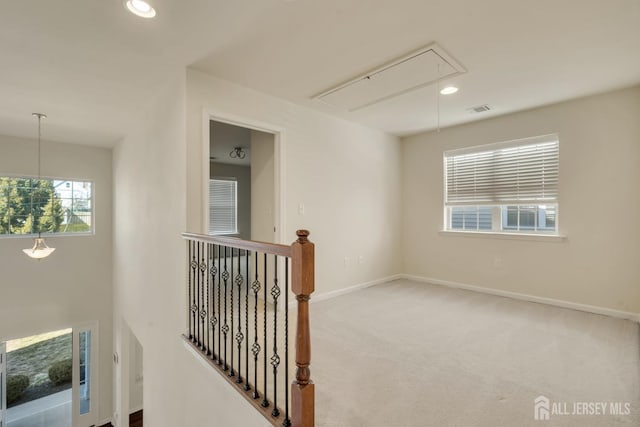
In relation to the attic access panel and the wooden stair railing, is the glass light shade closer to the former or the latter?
the wooden stair railing

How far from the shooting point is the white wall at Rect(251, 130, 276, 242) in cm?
340

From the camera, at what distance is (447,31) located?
2.05 m

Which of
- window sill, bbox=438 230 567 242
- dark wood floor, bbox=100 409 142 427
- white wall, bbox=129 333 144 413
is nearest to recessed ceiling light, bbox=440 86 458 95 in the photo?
window sill, bbox=438 230 567 242

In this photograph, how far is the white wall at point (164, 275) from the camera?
87.4 inches

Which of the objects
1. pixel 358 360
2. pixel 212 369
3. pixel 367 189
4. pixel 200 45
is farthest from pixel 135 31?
pixel 367 189

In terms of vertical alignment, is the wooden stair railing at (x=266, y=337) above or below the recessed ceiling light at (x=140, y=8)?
below

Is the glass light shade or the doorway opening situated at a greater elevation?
the doorway opening

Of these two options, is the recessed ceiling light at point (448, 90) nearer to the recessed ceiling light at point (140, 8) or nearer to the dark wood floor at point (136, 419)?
the recessed ceiling light at point (140, 8)

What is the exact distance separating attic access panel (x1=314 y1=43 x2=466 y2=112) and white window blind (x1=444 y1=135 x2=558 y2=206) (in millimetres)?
1748

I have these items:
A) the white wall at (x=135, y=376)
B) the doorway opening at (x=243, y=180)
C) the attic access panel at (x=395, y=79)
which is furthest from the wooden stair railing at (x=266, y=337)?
the white wall at (x=135, y=376)

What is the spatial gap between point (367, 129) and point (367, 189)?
0.92 metres

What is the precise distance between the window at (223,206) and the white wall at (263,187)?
3.58 meters

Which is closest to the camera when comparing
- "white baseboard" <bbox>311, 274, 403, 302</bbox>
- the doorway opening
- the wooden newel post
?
the wooden newel post

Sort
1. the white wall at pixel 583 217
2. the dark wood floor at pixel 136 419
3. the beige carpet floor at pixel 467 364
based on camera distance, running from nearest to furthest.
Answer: the beige carpet floor at pixel 467 364, the white wall at pixel 583 217, the dark wood floor at pixel 136 419
